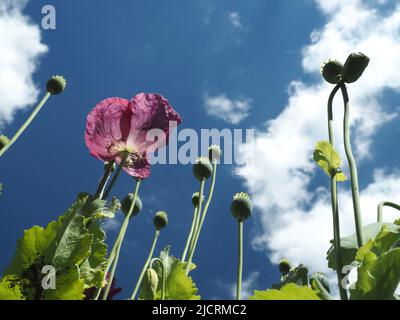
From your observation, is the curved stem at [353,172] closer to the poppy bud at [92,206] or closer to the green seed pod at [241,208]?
the poppy bud at [92,206]

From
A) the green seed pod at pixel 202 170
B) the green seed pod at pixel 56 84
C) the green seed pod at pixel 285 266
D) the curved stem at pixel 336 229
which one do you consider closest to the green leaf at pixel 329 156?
the curved stem at pixel 336 229

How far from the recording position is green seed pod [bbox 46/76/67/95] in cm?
206

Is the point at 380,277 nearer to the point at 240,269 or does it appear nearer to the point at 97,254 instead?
the point at 97,254

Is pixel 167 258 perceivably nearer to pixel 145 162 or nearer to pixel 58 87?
pixel 145 162

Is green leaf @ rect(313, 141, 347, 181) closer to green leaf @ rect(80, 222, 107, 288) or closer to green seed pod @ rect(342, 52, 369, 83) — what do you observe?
green seed pod @ rect(342, 52, 369, 83)

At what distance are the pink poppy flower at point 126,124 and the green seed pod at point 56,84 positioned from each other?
1.20 m

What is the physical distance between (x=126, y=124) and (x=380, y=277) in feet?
2.08

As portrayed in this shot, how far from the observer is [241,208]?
1.42 m

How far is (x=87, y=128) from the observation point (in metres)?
0.94

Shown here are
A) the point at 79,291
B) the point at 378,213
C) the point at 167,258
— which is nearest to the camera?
the point at 79,291

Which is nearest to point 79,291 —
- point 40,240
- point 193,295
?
point 40,240

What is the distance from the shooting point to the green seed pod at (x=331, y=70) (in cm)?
88

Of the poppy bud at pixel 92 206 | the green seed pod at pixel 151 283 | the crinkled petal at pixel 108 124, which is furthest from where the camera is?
the crinkled petal at pixel 108 124
